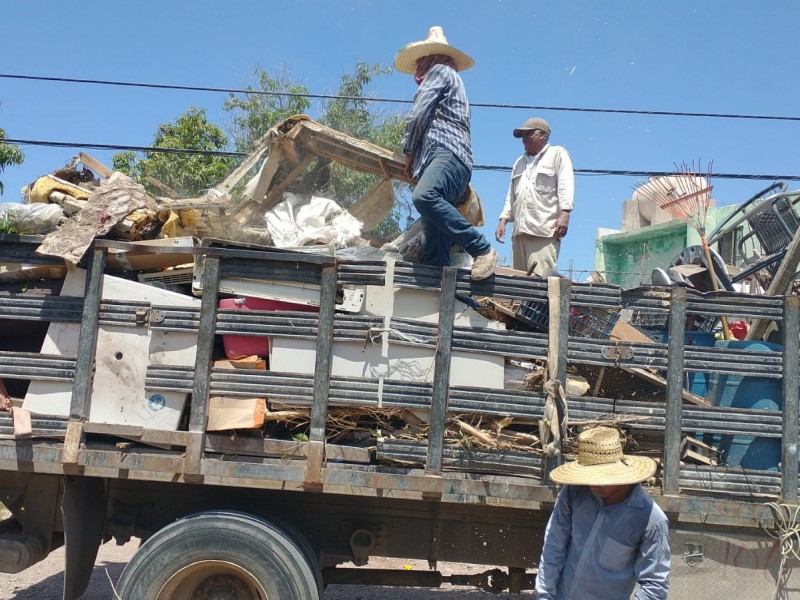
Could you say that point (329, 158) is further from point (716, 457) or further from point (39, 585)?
point (39, 585)

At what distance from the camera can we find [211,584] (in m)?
3.68

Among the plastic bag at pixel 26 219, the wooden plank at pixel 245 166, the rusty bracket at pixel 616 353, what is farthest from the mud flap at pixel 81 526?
the rusty bracket at pixel 616 353

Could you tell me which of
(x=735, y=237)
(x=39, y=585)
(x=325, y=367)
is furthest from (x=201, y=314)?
(x=735, y=237)

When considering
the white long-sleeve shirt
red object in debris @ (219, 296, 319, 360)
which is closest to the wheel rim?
red object in debris @ (219, 296, 319, 360)

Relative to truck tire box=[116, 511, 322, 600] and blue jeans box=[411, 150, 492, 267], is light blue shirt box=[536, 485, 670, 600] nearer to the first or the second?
truck tire box=[116, 511, 322, 600]

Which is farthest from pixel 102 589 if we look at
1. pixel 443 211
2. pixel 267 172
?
pixel 443 211

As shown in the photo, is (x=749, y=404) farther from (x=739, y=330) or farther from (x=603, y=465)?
(x=603, y=465)

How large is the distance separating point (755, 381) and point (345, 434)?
2042 millimetres

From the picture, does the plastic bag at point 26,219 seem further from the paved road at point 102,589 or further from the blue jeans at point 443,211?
the paved road at point 102,589

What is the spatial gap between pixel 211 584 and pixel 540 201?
3.24 m

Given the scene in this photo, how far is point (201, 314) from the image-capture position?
3553 mm

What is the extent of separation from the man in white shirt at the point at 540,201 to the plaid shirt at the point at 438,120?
3.46 feet

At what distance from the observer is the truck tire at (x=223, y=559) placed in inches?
137

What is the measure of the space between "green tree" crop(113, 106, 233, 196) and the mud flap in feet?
27.3
